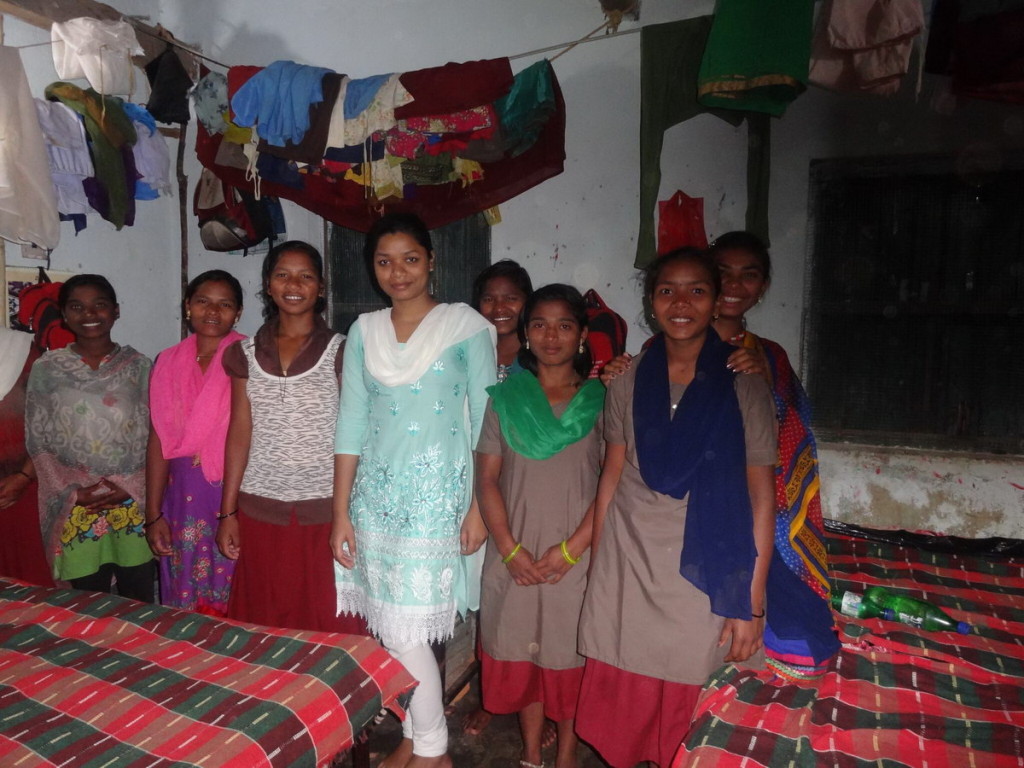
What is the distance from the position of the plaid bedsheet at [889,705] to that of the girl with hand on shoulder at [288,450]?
1252 millimetres

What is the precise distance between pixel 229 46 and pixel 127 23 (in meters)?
1.15

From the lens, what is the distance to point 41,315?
11.4ft

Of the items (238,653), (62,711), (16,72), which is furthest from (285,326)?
(16,72)

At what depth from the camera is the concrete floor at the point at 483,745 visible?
91.4 inches

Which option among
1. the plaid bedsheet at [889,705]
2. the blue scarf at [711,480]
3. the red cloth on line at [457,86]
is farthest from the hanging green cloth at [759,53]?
the plaid bedsheet at [889,705]

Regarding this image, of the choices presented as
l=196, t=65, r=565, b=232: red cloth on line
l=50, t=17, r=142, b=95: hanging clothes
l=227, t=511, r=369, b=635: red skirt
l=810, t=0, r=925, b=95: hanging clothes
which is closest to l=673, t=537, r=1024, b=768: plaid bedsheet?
l=227, t=511, r=369, b=635: red skirt

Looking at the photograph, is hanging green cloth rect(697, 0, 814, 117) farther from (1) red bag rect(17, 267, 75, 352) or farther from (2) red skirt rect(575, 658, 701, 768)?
(1) red bag rect(17, 267, 75, 352)

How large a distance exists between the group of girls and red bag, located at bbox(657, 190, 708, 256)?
123cm

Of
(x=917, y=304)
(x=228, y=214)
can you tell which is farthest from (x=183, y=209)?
(x=917, y=304)

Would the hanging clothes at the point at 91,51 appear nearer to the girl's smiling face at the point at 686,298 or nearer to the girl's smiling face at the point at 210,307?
the girl's smiling face at the point at 210,307

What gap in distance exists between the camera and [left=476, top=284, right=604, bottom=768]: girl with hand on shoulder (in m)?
1.97

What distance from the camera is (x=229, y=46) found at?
4.54 metres

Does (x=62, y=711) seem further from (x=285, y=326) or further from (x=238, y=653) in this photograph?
(x=285, y=326)

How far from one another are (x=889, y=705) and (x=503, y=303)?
176 centimetres
